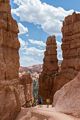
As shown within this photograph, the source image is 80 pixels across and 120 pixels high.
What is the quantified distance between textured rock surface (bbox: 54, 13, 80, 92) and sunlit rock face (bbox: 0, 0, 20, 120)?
13.7 metres

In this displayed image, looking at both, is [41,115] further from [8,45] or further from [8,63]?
[8,45]

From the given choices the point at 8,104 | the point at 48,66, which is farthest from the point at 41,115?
the point at 48,66

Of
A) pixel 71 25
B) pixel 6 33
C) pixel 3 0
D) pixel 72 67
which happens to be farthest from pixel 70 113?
pixel 71 25

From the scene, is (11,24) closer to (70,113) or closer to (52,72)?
(70,113)

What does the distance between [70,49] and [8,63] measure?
1780cm

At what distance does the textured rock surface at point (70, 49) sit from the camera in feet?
115

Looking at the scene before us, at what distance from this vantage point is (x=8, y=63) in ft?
69.1

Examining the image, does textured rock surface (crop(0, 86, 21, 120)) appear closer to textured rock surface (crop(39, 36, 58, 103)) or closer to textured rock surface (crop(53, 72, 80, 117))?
textured rock surface (crop(53, 72, 80, 117))

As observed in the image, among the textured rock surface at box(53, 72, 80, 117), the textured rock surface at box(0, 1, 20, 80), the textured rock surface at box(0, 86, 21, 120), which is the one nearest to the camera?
the textured rock surface at box(53, 72, 80, 117)

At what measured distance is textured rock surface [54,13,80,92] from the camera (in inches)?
1380

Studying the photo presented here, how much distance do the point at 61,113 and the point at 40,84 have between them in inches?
1060

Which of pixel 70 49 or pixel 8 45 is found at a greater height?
pixel 70 49

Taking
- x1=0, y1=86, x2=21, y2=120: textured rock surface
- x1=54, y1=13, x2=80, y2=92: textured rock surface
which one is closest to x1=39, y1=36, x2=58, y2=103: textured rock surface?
x1=54, y1=13, x2=80, y2=92: textured rock surface

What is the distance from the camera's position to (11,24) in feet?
71.1
